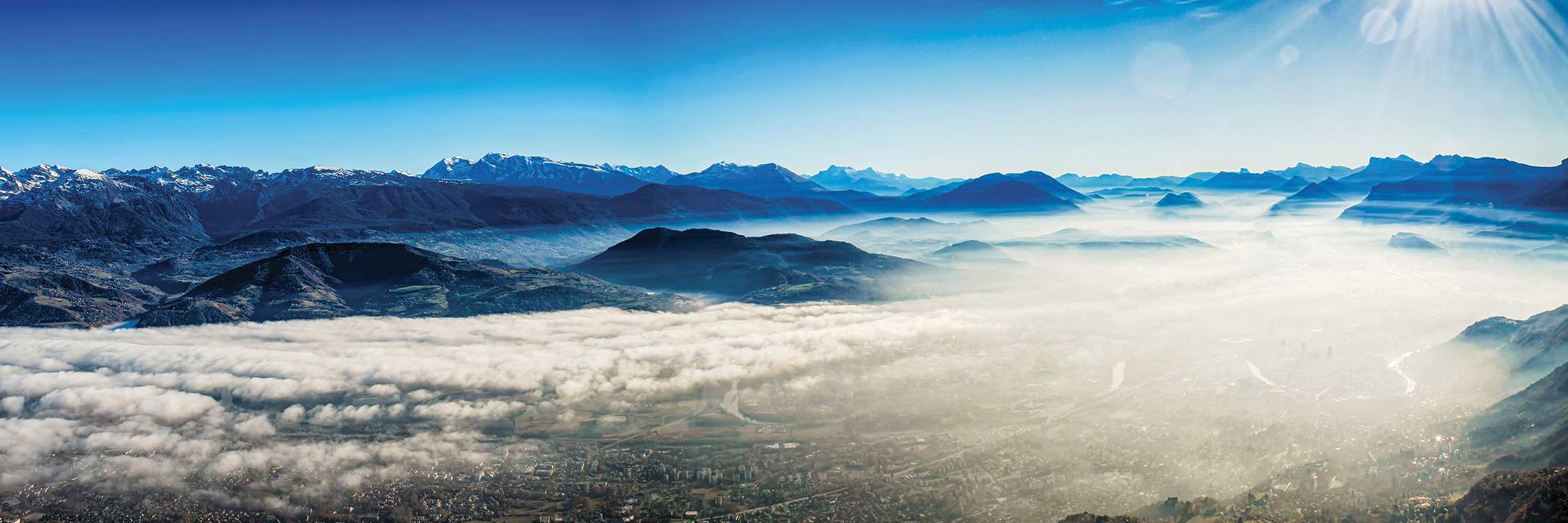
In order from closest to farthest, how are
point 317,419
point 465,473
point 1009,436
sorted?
point 465,473, point 1009,436, point 317,419

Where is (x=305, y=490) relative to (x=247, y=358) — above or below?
below

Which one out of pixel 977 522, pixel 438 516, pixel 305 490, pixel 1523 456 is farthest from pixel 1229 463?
pixel 305 490

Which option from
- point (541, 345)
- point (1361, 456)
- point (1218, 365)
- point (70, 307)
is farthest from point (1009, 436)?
point (70, 307)

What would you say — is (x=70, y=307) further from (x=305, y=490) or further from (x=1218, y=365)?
(x=1218, y=365)

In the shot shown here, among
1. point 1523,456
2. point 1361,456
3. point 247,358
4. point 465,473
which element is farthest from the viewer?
point 247,358

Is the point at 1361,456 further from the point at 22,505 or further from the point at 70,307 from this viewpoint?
the point at 70,307

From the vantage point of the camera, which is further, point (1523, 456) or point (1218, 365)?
point (1218, 365)
